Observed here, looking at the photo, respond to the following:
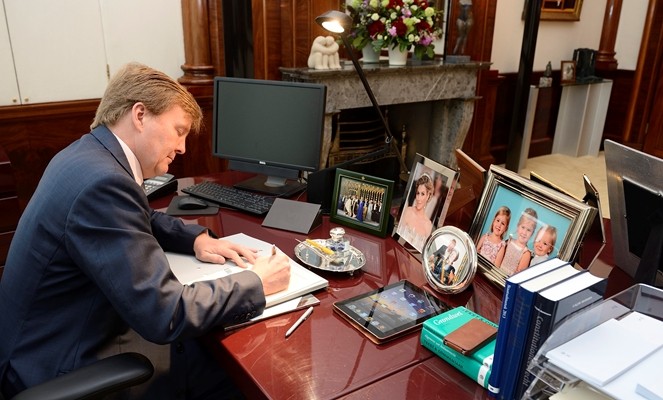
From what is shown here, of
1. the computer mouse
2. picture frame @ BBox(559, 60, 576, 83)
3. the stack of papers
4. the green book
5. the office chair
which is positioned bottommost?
the office chair

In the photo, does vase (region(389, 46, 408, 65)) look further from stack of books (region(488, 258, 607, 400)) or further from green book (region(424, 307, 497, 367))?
stack of books (region(488, 258, 607, 400))

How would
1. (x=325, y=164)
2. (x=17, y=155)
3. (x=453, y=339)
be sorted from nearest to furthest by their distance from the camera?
(x=453, y=339)
(x=17, y=155)
(x=325, y=164)

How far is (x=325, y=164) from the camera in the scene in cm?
357

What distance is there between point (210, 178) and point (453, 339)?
138cm

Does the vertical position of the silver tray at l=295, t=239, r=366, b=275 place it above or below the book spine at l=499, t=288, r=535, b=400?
below

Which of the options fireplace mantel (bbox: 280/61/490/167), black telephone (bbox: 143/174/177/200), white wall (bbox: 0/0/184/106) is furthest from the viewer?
fireplace mantel (bbox: 280/61/490/167)

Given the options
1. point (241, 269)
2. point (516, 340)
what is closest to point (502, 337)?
point (516, 340)

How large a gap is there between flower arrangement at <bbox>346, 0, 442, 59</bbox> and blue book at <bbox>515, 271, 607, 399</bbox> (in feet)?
9.11

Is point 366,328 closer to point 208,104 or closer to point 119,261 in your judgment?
point 119,261

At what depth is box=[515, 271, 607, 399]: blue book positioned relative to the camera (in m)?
0.77

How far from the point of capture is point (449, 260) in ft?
3.84

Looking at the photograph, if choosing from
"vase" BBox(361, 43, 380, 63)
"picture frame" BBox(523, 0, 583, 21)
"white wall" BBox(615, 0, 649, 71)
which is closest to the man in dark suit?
"vase" BBox(361, 43, 380, 63)

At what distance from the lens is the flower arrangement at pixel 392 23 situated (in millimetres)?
3303

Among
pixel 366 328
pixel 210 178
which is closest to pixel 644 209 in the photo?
pixel 366 328
